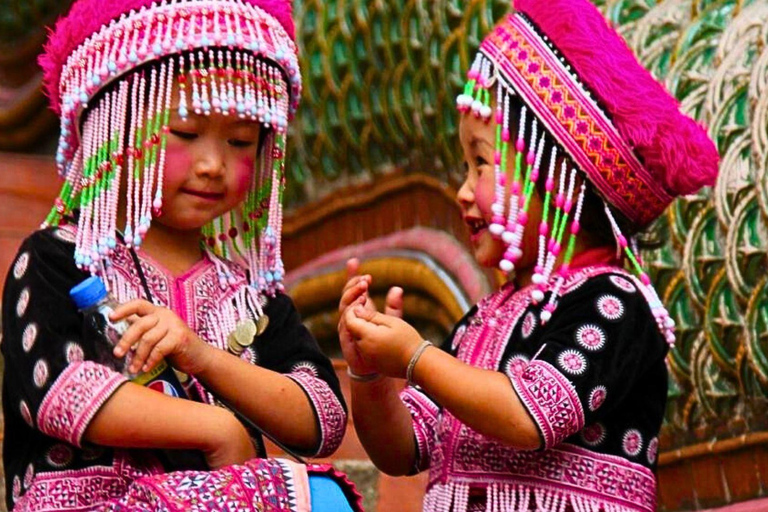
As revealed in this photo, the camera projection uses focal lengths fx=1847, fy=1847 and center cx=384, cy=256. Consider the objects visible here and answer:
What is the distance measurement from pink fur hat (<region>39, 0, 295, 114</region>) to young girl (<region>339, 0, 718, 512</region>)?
0.35m

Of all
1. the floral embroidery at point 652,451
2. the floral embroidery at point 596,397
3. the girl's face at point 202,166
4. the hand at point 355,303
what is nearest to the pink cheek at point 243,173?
the girl's face at point 202,166

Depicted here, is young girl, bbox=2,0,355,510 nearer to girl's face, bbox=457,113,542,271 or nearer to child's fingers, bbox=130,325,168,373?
child's fingers, bbox=130,325,168,373

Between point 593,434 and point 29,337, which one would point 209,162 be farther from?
point 593,434

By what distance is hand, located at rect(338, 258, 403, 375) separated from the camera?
2887 millimetres

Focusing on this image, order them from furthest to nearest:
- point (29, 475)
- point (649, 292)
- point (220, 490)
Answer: point (649, 292), point (29, 475), point (220, 490)

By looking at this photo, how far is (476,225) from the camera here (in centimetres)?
310

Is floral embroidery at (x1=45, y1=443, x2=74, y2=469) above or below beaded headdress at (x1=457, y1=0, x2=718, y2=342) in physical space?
below

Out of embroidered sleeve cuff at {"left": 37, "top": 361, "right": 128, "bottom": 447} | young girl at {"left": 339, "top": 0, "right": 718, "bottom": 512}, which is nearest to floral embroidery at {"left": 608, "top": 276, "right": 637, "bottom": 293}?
young girl at {"left": 339, "top": 0, "right": 718, "bottom": 512}

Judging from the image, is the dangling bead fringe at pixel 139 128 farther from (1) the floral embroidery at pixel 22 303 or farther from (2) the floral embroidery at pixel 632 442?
(2) the floral embroidery at pixel 632 442

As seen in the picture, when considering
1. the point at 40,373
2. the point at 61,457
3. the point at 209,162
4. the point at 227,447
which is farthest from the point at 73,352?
the point at 209,162

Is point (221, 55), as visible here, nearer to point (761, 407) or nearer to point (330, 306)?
point (761, 407)

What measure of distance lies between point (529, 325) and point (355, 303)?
1.00 feet

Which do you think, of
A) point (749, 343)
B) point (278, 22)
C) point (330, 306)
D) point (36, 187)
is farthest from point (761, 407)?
point (36, 187)

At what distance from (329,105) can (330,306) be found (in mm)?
581
